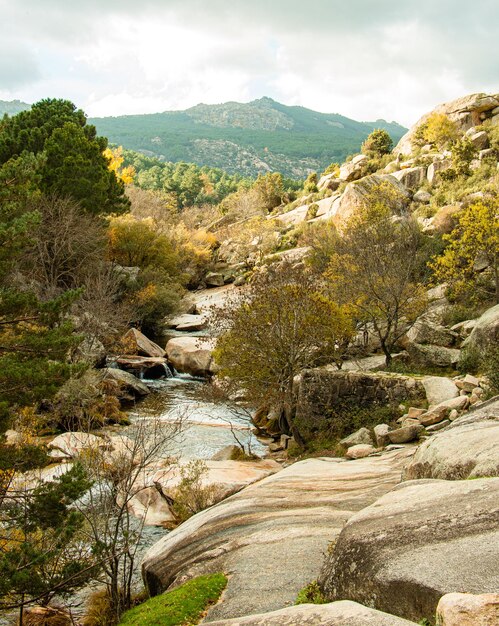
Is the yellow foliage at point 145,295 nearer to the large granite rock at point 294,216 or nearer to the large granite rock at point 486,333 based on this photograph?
the large granite rock at point 486,333

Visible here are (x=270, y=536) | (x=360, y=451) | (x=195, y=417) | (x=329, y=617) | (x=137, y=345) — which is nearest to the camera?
(x=329, y=617)

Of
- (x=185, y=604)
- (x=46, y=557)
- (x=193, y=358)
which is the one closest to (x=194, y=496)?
(x=46, y=557)

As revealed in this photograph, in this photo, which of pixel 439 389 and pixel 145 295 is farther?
pixel 145 295

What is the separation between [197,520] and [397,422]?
957 cm

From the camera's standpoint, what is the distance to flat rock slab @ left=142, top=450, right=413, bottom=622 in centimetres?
744

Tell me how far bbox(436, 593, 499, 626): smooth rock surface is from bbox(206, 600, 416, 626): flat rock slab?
1.39 feet

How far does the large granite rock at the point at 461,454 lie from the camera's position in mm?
7966

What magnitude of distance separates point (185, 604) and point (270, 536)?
189cm

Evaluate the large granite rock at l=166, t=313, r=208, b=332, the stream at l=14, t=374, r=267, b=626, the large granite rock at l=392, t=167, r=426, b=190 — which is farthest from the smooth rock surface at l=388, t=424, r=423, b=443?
the large granite rock at l=392, t=167, r=426, b=190

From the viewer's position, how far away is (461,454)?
8703 millimetres

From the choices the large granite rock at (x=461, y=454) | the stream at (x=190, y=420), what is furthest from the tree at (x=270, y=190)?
the large granite rock at (x=461, y=454)

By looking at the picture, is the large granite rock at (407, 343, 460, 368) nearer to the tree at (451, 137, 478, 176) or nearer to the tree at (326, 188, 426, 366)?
the tree at (326, 188, 426, 366)

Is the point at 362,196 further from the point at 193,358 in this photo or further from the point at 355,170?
the point at 193,358

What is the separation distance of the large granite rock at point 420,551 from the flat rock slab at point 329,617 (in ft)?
2.92
